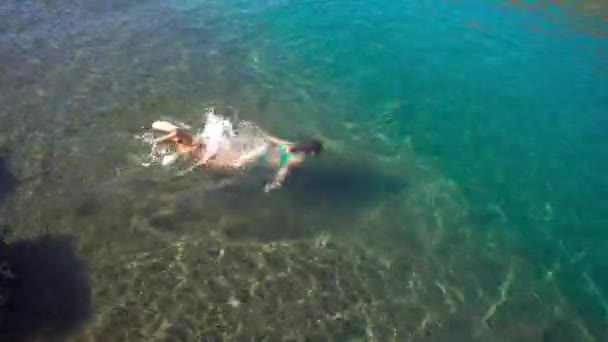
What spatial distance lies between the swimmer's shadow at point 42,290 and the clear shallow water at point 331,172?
0.45 meters

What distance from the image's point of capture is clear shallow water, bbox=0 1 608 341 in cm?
1339

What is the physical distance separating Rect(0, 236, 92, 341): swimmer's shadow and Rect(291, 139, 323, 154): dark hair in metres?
7.81

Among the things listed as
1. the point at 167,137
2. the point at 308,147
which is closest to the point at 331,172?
the point at 308,147

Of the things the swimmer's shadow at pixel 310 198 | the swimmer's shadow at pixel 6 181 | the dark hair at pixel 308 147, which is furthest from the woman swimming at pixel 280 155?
A: the swimmer's shadow at pixel 6 181

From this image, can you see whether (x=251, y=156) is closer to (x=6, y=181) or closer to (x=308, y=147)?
(x=308, y=147)

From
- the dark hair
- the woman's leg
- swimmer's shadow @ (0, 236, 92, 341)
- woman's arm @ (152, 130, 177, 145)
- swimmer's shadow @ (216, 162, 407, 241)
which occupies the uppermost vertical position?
woman's arm @ (152, 130, 177, 145)

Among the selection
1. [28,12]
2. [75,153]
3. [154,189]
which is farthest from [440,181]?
[28,12]

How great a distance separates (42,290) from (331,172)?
9.40m

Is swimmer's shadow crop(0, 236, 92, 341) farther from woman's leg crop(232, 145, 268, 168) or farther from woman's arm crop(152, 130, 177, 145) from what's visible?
woman's leg crop(232, 145, 268, 168)

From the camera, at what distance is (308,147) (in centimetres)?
1800

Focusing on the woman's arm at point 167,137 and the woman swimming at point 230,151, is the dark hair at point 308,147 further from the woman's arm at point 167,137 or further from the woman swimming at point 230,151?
the woman's arm at point 167,137

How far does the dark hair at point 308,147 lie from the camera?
17788 mm

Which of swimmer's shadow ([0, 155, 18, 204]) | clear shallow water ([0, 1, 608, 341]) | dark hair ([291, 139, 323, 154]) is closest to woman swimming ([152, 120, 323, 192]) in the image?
dark hair ([291, 139, 323, 154])

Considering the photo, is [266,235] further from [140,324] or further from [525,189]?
[525,189]
